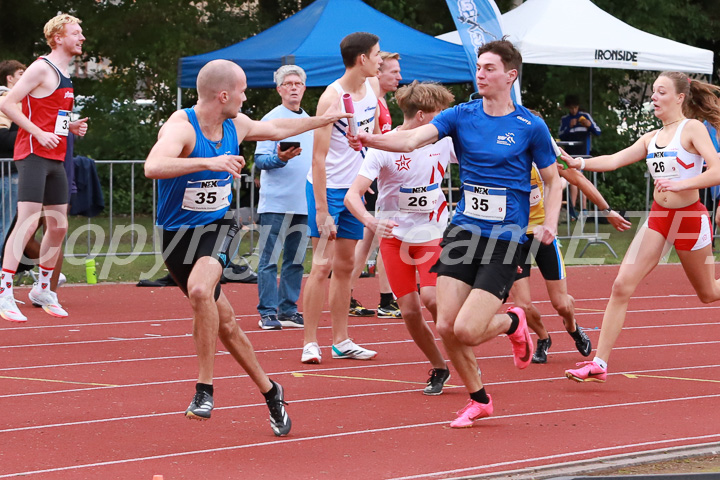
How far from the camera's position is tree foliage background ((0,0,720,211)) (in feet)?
74.5

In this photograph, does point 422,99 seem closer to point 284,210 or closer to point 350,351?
point 350,351

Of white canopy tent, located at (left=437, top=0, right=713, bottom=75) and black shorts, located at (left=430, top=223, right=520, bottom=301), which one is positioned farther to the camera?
white canopy tent, located at (left=437, top=0, right=713, bottom=75)

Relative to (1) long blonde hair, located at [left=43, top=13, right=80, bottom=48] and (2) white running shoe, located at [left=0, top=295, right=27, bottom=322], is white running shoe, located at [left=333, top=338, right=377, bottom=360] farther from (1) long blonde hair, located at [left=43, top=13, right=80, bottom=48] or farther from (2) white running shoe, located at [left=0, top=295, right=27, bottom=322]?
(1) long blonde hair, located at [left=43, top=13, right=80, bottom=48]

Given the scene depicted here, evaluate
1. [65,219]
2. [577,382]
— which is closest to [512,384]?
[577,382]

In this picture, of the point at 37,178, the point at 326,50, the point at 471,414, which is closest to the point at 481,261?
the point at 471,414

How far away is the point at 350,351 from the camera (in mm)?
8398

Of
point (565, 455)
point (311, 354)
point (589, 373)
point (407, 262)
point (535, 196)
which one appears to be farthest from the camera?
point (535, 196)

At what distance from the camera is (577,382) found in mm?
7500

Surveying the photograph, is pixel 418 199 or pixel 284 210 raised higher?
pixel 418 199

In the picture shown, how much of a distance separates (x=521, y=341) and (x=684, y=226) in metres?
1.56

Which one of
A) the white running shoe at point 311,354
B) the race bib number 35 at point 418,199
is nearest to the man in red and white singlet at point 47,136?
the white running shoe at point 311,354

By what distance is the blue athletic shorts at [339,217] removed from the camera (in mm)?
8164

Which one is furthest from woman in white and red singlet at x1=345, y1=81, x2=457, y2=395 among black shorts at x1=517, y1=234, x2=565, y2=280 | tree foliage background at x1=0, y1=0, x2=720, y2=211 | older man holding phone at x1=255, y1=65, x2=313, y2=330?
tree foliage background at x1=0, y1=0, x2=720, y2=211

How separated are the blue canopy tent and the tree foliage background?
654 centimetres
